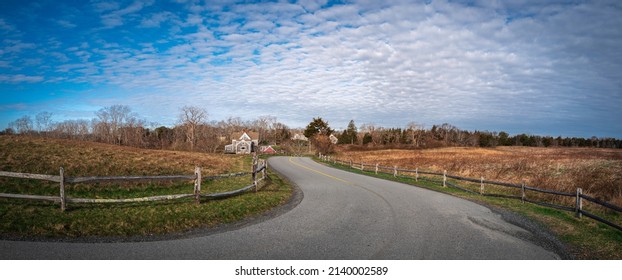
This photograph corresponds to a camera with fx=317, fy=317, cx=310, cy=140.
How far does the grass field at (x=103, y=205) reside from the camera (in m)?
8.02

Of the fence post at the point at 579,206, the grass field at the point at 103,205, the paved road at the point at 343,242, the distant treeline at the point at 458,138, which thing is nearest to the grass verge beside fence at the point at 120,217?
the grass field at the point at 103,205

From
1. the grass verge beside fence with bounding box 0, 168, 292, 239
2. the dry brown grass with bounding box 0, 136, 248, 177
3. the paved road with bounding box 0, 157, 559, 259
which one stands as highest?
the dry brown grass with bounding box 0, 136, 248, 177

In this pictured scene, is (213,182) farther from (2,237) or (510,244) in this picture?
(510,244)

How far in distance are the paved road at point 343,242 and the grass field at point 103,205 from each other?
109 centimetres

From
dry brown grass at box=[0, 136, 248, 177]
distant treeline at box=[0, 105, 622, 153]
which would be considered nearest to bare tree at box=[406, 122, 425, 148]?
distant treeline at box=[0, 105, 622, 153]

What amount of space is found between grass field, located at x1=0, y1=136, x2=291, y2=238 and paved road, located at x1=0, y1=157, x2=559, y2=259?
109 centimetres


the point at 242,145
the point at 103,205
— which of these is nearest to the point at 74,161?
the point at 103,205

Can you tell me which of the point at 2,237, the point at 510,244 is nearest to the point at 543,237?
the point at 510,244

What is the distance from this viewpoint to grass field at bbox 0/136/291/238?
8016 mm

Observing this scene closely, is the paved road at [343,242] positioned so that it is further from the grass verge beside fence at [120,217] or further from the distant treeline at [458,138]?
the distant treeline at [458,138]

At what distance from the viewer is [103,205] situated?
10844mm

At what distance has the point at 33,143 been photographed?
2292cm

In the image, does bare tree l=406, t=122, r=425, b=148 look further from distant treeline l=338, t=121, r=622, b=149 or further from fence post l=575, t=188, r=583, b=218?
fence post l=575, t=188, r=583, b=218

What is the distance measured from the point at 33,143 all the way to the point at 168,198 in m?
18.9
